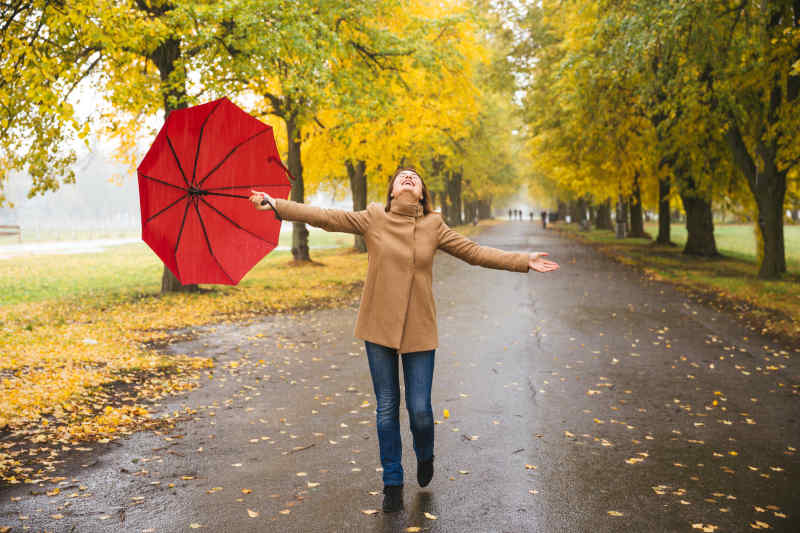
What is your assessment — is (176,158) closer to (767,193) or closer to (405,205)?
(405,205)

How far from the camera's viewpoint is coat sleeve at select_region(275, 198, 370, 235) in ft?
13.5

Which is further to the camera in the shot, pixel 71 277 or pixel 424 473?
pixel 71 277

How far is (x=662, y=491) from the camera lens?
4.37 m

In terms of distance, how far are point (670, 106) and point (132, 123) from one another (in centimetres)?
1206

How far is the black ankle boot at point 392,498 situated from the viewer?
4062mm

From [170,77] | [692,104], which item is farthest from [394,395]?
[692,104]

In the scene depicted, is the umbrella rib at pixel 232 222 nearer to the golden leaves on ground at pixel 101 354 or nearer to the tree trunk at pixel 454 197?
the golden leaves on ground at pixel 101 354

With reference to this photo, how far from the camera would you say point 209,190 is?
461 centimetres

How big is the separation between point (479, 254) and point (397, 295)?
632 millimetres

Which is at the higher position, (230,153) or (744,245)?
(230,153)

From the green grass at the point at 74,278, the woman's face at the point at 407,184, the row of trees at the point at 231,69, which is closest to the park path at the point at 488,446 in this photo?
the woman's face at the point at 407,184

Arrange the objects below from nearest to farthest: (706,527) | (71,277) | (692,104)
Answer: (706,527)
(692,104)
(71,277)

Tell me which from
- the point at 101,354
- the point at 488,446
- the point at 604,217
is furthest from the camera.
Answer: the point at 604,217

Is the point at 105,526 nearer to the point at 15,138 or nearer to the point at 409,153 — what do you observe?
the point at 15,138
